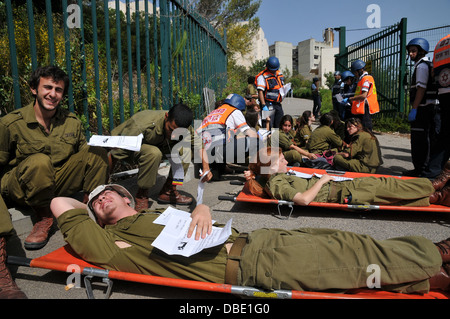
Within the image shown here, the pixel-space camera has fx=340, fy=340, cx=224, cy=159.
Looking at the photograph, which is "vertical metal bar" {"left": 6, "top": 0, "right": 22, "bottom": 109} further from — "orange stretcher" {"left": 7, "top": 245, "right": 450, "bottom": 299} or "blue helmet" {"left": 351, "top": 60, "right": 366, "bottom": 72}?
"blue helmet" {"left": 351, "top": 60, "right": 366, "bottom": 72}

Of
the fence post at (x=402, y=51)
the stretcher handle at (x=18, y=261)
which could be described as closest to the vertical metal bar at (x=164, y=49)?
the stretcher handle at (x=18, y=261)

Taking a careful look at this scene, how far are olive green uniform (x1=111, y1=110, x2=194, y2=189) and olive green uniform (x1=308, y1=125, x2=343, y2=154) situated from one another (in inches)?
111

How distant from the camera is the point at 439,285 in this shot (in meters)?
2.04

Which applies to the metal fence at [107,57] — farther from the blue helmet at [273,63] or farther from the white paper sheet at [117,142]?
the blue helmet at [273,63]

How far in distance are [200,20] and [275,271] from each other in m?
7.08

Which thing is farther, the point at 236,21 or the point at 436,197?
the point at 236,21

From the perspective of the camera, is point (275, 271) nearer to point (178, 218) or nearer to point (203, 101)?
point (178, 218)

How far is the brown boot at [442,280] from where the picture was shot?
2.02 meters

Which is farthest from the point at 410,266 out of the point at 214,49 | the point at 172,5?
the point at 214,49

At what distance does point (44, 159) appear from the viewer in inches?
115

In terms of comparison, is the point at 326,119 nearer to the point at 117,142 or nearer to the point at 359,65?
the point at 359,65

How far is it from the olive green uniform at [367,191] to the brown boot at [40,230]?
7.26ft

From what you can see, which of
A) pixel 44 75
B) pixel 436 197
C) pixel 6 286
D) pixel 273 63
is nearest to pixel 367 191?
pixel 436 197

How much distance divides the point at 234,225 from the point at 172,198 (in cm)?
104
